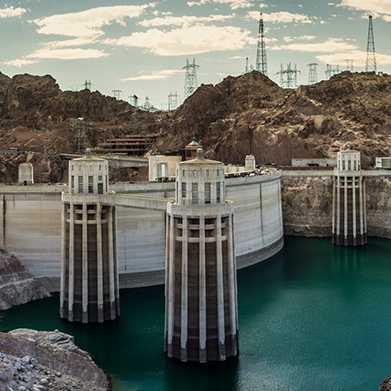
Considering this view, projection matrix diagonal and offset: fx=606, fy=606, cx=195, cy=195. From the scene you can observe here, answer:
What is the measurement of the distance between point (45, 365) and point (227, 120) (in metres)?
88.2

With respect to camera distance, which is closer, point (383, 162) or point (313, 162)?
point (383, 162)

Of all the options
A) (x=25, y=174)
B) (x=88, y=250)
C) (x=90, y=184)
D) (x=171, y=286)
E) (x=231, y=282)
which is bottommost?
(x=171, y=286)

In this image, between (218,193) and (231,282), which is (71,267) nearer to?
(231,282)

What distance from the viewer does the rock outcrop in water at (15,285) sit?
4978 centimetres

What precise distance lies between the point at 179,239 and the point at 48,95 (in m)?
118

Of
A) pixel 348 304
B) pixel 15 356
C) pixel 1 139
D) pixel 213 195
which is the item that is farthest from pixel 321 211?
pixel 1 139

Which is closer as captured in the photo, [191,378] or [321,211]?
[191,378]

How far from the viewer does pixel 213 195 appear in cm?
3650

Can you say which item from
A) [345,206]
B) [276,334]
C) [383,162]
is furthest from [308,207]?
[276,334]

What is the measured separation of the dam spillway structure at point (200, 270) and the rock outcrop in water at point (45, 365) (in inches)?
223

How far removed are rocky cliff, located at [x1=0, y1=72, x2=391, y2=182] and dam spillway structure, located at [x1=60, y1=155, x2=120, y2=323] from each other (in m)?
60.5

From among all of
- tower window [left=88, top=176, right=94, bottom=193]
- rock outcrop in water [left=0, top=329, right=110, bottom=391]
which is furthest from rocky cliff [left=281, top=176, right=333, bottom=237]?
rock outcrop in water [left=0, top=329, right=110, bottom=391]

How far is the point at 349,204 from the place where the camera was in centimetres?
8094

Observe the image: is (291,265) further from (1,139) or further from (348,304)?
(1,139)
